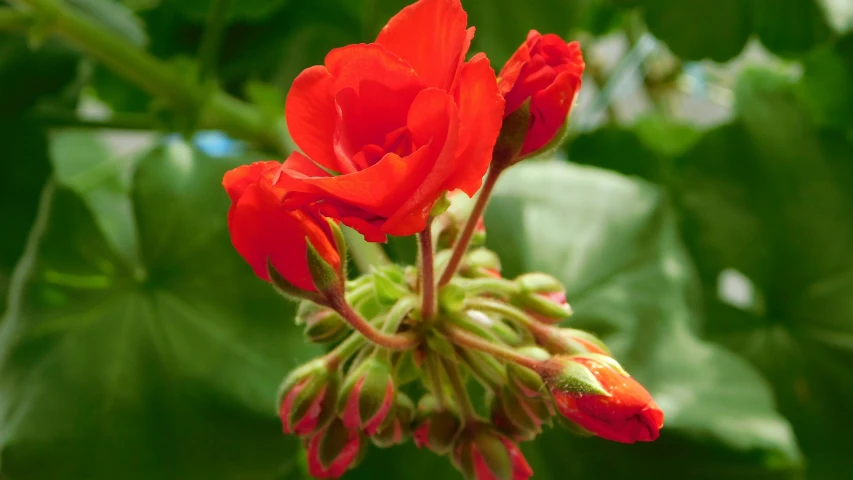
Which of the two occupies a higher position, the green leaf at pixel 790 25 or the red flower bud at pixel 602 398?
the green leaf at pixel 790 25

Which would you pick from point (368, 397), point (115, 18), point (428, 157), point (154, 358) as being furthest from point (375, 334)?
point (115, 18)

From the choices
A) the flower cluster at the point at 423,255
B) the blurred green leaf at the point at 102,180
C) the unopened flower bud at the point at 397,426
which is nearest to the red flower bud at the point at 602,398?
A: the flower cluster at the point at 423,255

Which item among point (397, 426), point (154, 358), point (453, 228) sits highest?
point (453, 228)

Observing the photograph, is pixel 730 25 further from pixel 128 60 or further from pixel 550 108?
pixel 128 60

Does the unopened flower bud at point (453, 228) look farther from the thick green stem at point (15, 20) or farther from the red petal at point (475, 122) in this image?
the thick green stem at point (15, 20)

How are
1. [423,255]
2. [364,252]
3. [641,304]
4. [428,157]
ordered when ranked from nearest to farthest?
1. [428,157]
2. [423,255]
3. [364,252]
4. [641,304]

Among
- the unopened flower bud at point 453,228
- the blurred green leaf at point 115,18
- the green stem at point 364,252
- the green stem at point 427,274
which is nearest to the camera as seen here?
the green stem at point 427,274
